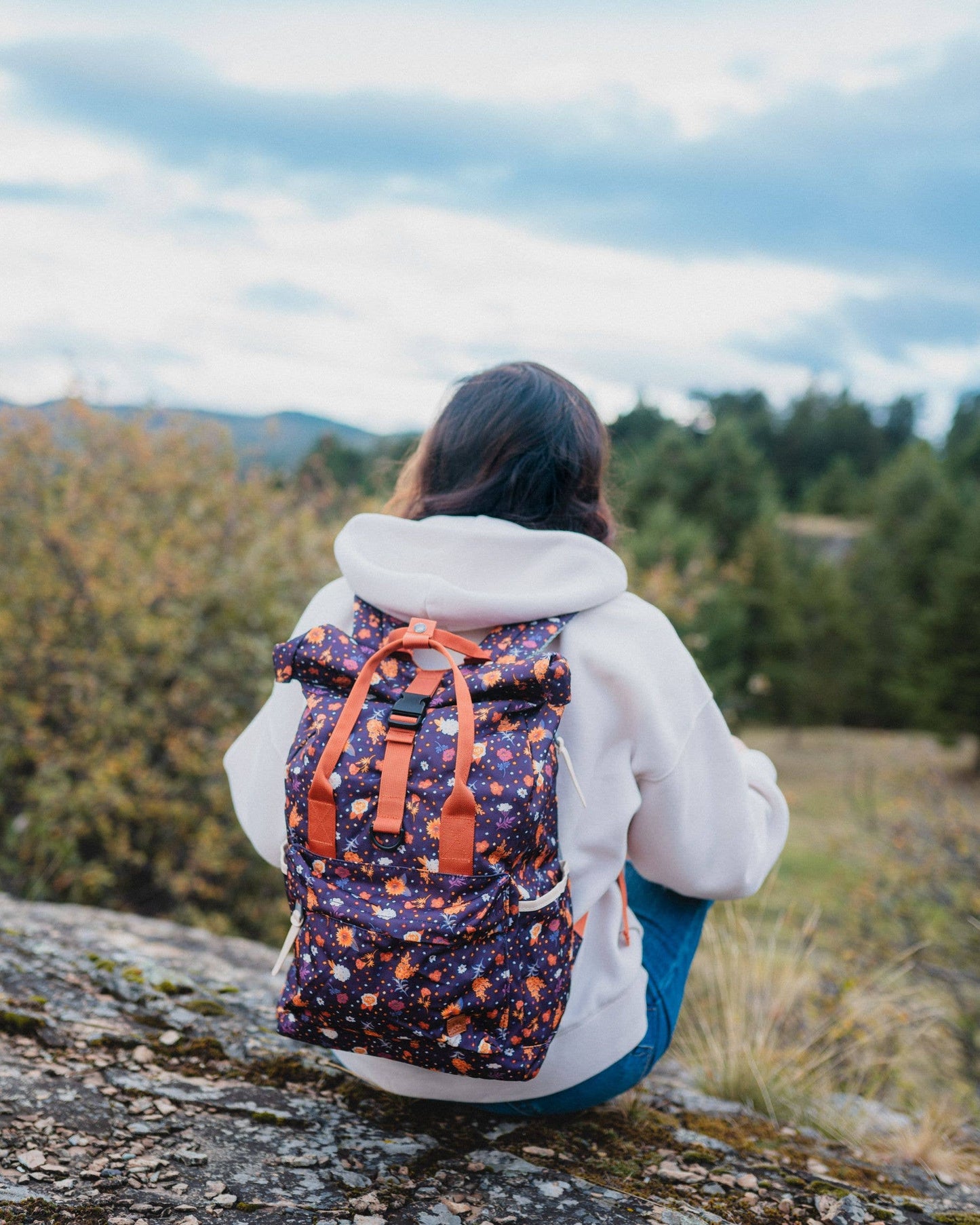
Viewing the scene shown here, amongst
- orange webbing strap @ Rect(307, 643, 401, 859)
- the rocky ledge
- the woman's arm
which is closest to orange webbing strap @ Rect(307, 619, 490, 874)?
orange webbing strap @ Rect(307, 643, 401, 859)

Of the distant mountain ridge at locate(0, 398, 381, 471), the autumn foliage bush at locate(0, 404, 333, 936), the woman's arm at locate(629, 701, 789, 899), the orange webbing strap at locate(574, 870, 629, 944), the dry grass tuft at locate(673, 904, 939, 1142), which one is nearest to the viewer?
the woman's arm at locate(629, 701, 789, 899)

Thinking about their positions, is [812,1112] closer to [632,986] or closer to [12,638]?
[632,986]

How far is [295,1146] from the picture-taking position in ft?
5.91

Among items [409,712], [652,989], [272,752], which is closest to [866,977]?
[652,989]

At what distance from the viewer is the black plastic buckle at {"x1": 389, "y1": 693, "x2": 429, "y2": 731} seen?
1497mm

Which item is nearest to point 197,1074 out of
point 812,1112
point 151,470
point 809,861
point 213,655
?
point 812,1112

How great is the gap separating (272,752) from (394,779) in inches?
17.2

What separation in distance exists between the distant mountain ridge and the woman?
453 cm

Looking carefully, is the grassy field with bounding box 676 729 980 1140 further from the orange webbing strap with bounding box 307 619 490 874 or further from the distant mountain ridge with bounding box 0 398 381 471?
the distant mountain ridge with bounding box 0 398 381 471

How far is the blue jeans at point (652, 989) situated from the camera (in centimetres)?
188

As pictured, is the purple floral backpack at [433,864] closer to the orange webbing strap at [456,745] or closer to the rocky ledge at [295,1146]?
the orange webbing strap at [456,745]

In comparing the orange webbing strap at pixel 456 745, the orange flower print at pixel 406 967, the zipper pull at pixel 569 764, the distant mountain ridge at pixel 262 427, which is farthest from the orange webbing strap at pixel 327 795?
the distant mountain ridge at pixel 262 427

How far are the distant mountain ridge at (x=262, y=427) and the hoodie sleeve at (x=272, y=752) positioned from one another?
178 inches

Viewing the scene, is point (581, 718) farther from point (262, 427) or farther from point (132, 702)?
point (262, 427)
